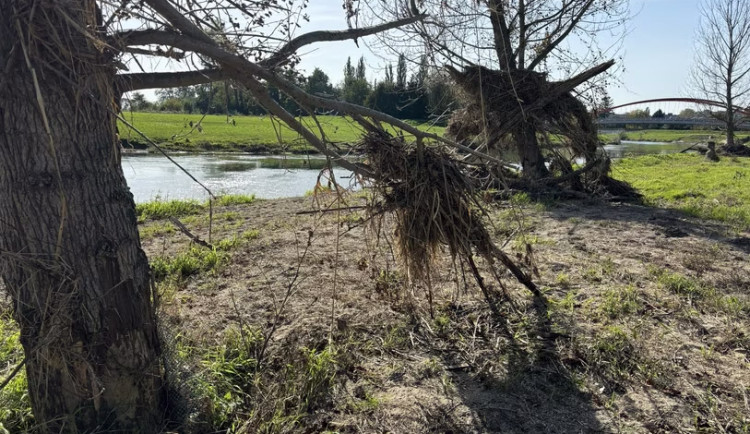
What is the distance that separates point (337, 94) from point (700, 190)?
8.03 m

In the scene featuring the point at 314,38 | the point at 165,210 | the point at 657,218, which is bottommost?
the point at 657,218

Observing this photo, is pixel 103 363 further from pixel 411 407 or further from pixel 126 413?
pixel 411 407

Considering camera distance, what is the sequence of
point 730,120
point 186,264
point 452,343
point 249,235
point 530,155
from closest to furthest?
point 452,343
point 186,264
point 249,235
point 530,155
point 730,120

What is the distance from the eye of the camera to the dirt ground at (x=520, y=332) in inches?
107

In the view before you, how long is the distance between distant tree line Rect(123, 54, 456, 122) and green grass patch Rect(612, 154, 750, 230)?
13.5 feet

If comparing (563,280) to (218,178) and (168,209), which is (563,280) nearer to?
(168,209)

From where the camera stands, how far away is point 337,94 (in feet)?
17.0

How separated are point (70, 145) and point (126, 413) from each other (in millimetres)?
1267

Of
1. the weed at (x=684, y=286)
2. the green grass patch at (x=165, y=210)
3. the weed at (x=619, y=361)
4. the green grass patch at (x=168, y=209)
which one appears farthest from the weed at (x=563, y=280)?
the green grass patch at (x=165, y=210)

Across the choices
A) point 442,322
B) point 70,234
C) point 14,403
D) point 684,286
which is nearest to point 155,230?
point 14,403

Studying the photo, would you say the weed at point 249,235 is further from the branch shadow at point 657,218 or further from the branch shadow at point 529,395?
the branch shadow at point 657,218

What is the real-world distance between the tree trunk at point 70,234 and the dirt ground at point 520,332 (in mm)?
1026

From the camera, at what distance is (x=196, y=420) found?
2553 mm

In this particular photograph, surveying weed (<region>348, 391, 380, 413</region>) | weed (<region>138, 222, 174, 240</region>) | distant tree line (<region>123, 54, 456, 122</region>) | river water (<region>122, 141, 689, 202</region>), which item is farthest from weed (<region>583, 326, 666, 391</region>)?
river water (<region>122, 141, 689, 202</region>)
